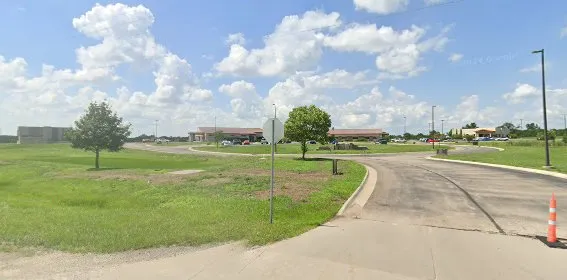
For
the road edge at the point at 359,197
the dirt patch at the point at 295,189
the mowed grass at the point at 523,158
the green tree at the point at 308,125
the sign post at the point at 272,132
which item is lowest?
the road edge at the point at 359,197

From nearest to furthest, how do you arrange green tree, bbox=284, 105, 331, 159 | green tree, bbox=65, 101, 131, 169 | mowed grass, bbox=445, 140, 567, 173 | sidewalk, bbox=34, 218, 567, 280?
sidewalk, bbox=34, 218, 567, 280
mowed grass, bbox=445, 140, 567, 173
green tree, bbox=65, 101, 131, 169
green tree, bbox=284, 105, 331, 159

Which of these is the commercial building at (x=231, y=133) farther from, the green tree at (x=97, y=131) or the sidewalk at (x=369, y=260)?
the sidewalk at (x=369, y=260)

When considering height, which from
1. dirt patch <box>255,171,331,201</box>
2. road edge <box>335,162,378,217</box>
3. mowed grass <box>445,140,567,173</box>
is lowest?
road edge <box>335,162,378,217</box>

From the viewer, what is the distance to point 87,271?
22.0 ft

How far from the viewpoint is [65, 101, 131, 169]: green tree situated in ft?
116

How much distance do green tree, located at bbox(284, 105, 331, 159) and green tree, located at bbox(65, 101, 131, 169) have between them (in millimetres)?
16559

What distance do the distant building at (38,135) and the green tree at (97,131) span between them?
329ft

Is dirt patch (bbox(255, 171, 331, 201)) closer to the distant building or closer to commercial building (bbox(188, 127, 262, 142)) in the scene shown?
the distant building

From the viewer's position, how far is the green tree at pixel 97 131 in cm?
3534

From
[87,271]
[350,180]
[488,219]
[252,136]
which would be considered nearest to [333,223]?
[488,219]

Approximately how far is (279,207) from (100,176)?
55.3 ft

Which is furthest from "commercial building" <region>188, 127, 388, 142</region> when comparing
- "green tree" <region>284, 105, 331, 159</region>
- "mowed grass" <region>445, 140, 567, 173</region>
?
"green tree" <region>284, 105, 331, 159</region>

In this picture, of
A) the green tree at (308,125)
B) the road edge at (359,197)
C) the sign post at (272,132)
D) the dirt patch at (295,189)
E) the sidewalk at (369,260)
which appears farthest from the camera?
the green tree at (308,125)

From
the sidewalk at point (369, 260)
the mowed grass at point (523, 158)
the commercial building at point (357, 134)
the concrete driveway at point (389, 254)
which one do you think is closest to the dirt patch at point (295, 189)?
the concrete driveway at point (389, 254)
